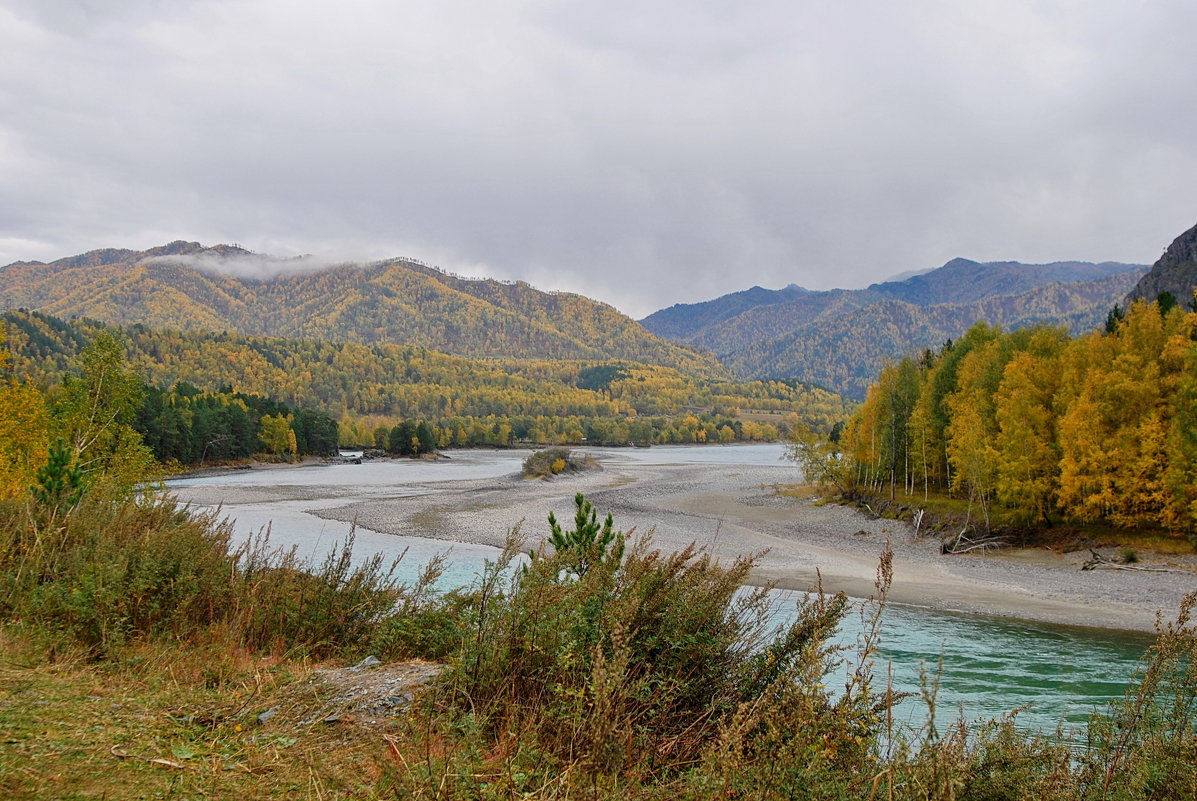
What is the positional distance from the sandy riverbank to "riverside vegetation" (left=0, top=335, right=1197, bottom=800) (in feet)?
3.47

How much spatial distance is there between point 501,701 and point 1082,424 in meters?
30.7

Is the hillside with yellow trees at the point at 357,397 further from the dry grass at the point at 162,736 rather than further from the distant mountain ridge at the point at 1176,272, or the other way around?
the dry grass at the point at 162,736

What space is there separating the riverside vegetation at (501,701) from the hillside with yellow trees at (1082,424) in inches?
1049

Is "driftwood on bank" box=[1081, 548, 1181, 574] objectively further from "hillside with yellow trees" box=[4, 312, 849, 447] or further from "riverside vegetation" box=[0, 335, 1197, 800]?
"hillside with yellow trees" box=[4, 312, 849, 447]

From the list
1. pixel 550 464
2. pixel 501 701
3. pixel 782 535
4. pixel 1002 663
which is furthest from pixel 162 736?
pixel 550 464

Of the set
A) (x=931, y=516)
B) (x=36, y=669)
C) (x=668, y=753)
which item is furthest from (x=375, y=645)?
(x=931, y=516)

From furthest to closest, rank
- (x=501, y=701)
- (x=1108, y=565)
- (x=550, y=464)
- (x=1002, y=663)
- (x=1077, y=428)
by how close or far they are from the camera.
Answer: (x=550, y=464)
(x=1077, y=428)
(x=1108, y=565)
(x=1002, y=663)
(x=501, y=701)

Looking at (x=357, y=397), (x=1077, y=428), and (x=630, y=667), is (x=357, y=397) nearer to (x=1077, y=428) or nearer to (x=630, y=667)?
(x=1077, y=428)

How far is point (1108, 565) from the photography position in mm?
25266

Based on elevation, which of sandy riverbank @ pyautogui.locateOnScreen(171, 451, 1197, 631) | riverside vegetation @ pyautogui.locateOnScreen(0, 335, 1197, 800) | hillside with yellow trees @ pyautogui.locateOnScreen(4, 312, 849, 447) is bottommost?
sandy riverbank @ pyautogui.locateOnScreen(171, 451, 1197, 631)

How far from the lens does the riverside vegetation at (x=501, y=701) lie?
302 centimetres

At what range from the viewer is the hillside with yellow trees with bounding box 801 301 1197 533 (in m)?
25.6

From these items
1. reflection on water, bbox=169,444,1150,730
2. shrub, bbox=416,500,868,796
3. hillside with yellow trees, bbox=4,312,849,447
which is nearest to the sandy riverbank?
shrub, bbox=416,500,868,796

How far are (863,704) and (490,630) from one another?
240cm
